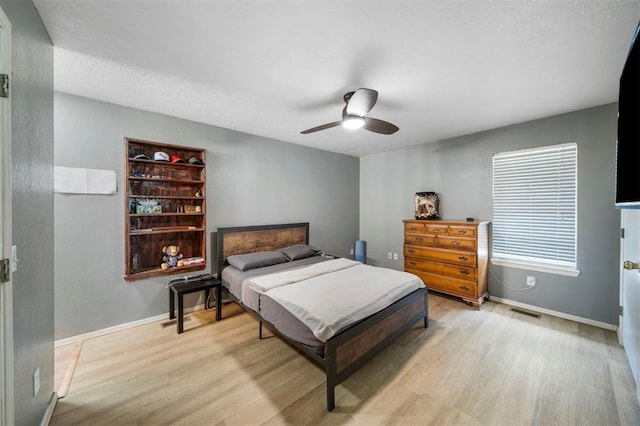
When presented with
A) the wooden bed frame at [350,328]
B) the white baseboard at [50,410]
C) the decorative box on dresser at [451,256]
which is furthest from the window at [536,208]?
the white baseboard at [50,410]

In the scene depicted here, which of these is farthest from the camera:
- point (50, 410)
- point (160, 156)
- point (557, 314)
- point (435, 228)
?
point (435, 228)

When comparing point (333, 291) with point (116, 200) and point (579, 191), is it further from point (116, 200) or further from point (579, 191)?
point (579, 191)

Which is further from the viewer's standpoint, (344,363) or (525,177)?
(525,177)

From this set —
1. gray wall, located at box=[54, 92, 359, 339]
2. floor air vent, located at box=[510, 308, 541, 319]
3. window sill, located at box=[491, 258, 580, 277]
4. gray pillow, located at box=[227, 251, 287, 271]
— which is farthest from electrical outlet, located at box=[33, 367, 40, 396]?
window sill, located at box=[491, 258, 580, 277]

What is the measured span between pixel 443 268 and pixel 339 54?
10.6ft

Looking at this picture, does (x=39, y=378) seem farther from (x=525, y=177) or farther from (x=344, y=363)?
(x=525, y=177)

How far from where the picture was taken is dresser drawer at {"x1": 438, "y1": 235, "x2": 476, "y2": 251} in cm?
340

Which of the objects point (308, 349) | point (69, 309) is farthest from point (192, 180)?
point (308, 349)

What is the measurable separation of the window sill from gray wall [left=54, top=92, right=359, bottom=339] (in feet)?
11.1

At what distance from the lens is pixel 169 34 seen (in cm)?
169

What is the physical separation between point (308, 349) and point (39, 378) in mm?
1685

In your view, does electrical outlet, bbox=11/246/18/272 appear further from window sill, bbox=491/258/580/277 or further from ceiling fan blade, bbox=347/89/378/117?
window sill, bbox=491/258/580/277

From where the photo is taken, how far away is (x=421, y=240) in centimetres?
394

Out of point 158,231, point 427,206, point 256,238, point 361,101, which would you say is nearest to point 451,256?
point 427,206
